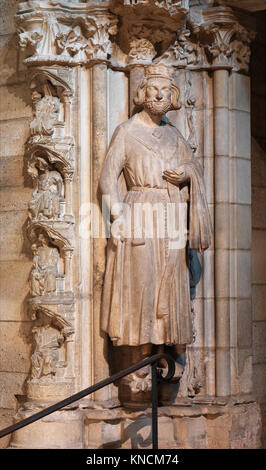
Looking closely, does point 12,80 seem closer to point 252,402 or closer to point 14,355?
point 14,355

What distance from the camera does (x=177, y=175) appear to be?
577 centimetres

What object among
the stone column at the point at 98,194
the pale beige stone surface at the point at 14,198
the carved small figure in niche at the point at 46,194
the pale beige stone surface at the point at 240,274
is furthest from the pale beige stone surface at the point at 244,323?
the pale beige stone surface at the point at 14,198

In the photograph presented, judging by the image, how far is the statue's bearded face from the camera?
18.8 ft

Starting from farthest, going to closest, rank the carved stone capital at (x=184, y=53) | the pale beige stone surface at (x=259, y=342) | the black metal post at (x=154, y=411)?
the pale beige stone surface at (x=259, y=342)
the carved stone capital at (x=184, y=53)
the black metal post at (x=154, y=411)

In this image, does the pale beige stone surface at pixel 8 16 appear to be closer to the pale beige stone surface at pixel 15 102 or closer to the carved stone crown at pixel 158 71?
the pale beige stone surface at pixel 15 102

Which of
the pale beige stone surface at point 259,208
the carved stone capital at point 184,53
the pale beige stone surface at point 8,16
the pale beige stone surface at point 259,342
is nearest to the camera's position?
the carved stone capital at point 184,53

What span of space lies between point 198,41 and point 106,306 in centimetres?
163

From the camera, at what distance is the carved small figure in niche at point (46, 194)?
5.86m

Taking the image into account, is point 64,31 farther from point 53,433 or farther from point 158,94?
point 53,433

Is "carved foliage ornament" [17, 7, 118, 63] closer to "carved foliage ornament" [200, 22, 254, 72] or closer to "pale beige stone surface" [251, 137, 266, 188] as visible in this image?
"carved foliage ornament" [200, 22, 254, 72]

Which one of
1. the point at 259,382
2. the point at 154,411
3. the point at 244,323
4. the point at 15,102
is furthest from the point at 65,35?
the point at 259,382

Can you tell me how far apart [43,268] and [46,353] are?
462 mm

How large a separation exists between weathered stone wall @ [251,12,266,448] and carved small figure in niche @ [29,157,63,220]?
53.7 inches

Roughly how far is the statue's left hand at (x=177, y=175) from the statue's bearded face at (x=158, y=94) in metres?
0.32
